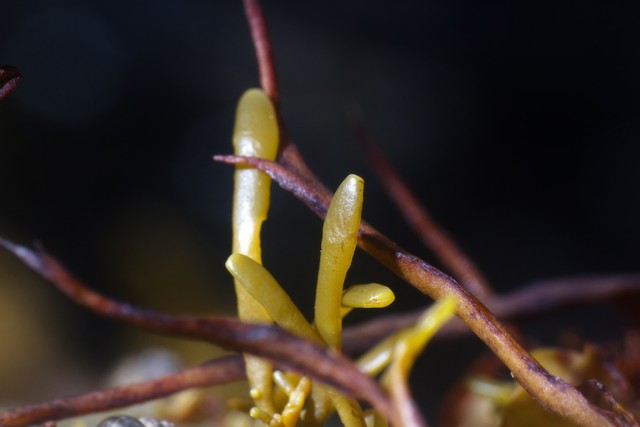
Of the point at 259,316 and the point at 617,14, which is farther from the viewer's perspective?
the point at 617,14

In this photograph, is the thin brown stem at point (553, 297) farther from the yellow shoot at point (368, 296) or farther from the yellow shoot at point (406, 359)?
the yellow shoot at point (406, 359)

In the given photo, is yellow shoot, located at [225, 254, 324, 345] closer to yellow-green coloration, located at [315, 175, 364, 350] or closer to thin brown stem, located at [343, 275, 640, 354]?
yellow-green coloration, located at [315, 175, 364, 350]

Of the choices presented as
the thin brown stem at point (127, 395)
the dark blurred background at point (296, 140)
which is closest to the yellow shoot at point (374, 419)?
the thin brown stem at point (127, 395)

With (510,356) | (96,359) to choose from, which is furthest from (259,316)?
(96,359)

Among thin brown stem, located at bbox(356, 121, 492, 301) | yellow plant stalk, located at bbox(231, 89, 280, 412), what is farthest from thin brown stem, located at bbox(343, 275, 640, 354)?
yellow plant stalk, located at bbox(231, 89, 280, 412)

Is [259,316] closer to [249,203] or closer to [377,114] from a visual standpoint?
[249,203]

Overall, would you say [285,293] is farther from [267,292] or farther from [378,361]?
[378,361]
